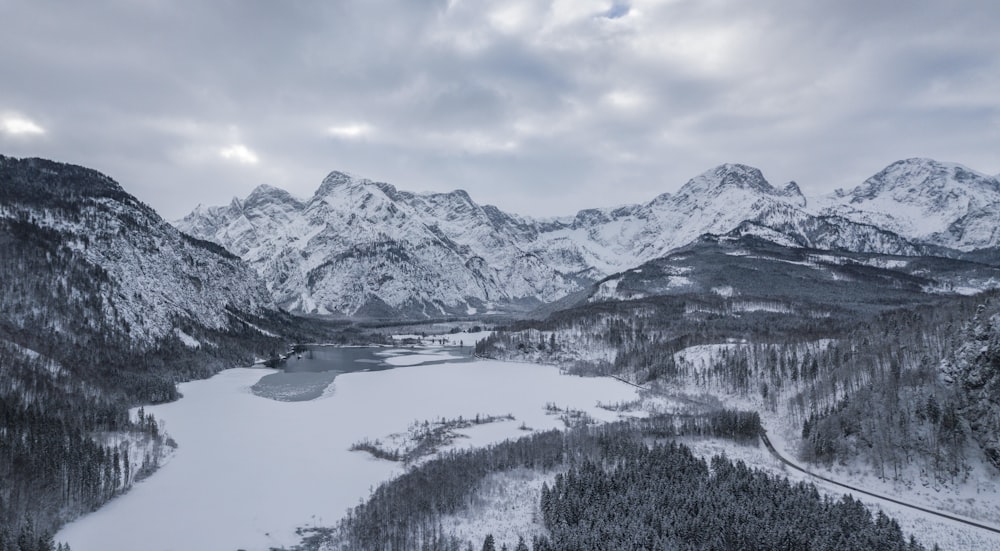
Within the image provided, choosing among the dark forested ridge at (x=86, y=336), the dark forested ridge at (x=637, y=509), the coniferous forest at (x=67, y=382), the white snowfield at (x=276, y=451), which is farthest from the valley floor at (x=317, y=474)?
the dark forested ridge at (x=86, y=336)

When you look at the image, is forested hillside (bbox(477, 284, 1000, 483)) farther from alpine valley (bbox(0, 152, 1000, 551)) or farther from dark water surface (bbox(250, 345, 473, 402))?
dark water surface (bbox(250, 345, 473, 402))

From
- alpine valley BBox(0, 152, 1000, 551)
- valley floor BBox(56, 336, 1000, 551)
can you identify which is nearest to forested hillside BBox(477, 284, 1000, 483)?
alpine valley BBox(0, 152, 1000, 551)

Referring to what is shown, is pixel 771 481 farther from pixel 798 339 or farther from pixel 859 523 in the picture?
pixel 798 339

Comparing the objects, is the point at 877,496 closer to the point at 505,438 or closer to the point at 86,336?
the point at 505,438

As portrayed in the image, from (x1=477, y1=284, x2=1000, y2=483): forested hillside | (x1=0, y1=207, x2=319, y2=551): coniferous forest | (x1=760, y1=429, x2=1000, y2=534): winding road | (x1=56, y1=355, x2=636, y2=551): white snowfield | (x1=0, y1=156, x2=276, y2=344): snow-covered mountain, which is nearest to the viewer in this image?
(x1=56, y1=355, x2=636, y2=551): white snowfield

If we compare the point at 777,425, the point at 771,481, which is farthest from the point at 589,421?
the point at 771,481

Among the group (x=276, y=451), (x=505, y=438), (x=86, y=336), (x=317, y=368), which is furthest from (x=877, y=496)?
(x=317, y=368)
